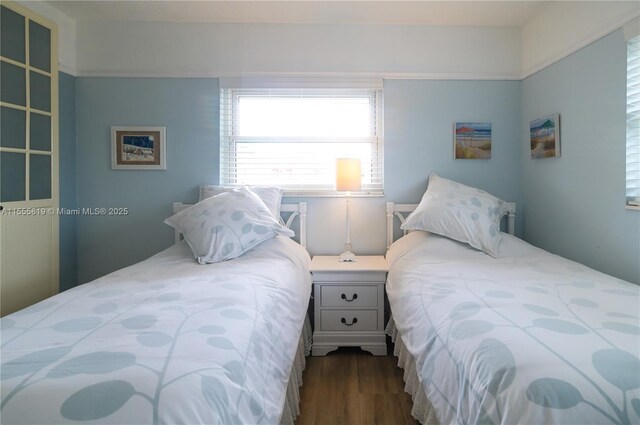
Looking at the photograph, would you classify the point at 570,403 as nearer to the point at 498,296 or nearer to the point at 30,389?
the point at 498,296

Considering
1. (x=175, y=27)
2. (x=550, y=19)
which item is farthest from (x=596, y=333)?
(x=175, y=27)

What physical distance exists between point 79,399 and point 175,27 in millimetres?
2839

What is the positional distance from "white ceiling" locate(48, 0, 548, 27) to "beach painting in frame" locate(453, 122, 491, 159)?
795mm

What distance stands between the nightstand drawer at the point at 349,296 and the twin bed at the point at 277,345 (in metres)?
0.34

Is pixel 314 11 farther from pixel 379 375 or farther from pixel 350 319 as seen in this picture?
pixel 379 375

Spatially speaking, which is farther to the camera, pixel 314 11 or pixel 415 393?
pixel 314 11

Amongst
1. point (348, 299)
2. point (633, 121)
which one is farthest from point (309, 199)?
point (633, 121)

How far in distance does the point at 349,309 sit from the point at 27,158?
233 centimetres

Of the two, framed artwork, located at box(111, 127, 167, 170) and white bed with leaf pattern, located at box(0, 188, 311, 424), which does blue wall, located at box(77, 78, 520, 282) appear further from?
white bed with leaf pattern, located at box(0, 188, 311, 424)

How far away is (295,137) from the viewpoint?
284 cm

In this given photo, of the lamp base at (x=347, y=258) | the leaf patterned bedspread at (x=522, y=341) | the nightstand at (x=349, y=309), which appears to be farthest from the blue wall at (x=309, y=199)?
the leaf patterned bedspread at (x=522, y=341)

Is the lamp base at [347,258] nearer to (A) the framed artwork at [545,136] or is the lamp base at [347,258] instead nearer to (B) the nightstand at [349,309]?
(B) the nightstand at [349,309]

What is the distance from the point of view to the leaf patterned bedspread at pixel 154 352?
2.44 feet

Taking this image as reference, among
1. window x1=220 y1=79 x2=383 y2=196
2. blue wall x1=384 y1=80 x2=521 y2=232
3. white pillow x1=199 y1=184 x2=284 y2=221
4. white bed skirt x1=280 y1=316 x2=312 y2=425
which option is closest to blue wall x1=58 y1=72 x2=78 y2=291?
white pillow x1=199 y1=184 x2=284 y2=221
